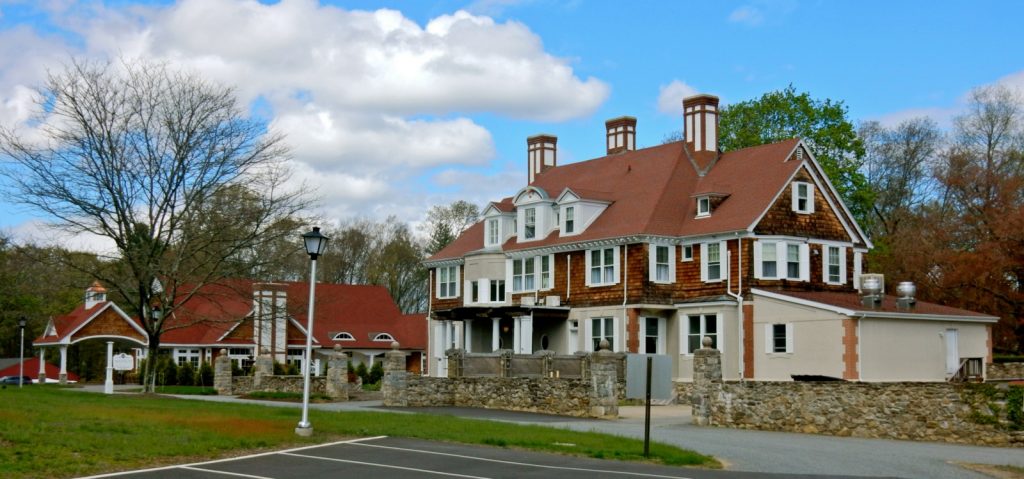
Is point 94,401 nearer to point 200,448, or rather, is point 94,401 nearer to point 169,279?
point 169,279

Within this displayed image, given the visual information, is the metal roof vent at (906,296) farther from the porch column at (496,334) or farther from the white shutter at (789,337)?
the porch column at (496,334)

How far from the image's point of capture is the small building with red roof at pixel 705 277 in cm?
4025

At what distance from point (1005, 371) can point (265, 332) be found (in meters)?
38.2

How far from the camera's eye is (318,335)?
66.3 metres

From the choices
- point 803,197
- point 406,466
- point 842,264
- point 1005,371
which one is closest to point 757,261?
point 803,197

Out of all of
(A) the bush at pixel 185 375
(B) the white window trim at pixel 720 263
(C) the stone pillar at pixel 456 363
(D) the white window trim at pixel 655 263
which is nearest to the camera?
(C) the stone pillar at pixel 456 363

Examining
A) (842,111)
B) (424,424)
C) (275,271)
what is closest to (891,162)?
(842,111)

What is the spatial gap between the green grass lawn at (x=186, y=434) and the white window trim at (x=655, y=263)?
1854 centimetres

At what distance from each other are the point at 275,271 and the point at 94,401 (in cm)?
1018

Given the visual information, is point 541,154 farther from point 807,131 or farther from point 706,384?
point 706,384

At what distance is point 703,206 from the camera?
149 ft

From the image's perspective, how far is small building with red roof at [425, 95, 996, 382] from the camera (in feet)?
132

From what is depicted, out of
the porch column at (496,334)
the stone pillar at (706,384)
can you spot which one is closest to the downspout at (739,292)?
the porch column at (496,334)

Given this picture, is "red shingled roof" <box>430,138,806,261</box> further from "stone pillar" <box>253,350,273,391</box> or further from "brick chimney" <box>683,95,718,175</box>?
"stone pillar" <box>253,350,273,391</box>
